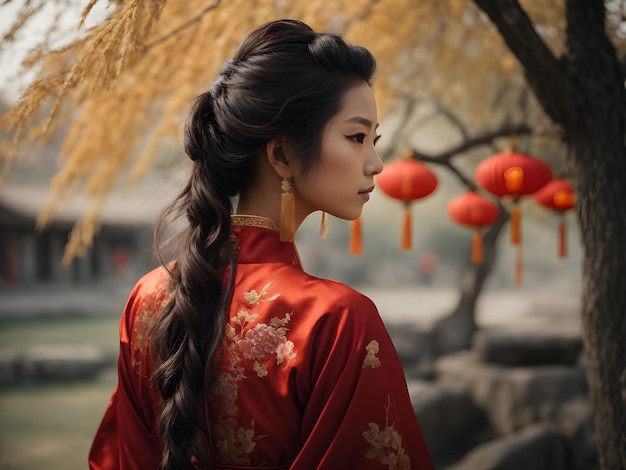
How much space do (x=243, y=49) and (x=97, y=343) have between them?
9760mm

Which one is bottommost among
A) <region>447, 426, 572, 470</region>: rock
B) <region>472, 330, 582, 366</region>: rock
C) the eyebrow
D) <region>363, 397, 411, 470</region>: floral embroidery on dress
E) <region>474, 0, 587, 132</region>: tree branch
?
<region>447, 426, 572, 470</region>: rock

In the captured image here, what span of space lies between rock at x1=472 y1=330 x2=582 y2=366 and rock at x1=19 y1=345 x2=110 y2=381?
4872 mm

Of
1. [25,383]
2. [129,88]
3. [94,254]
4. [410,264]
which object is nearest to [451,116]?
[129,88]

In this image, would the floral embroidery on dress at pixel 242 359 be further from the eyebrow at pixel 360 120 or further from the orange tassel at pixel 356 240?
the orange tassel at pixel 356 240

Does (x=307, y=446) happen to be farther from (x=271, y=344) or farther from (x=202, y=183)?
(x=202, y=183)

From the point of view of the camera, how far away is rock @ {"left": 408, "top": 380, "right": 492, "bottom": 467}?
15.6 ft

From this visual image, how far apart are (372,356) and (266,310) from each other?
17 cm

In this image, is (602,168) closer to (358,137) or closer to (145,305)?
(358,137)

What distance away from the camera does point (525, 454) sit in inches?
159

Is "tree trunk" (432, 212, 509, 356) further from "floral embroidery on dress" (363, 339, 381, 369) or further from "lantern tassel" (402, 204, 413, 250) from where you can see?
"floral embroidery on dress" (363, 339, 381, 369)

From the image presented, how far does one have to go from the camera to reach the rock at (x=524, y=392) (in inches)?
192

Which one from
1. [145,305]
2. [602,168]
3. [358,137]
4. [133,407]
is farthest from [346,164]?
[602,168]

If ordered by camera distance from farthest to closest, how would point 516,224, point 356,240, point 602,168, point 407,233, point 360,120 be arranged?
point 407,233, point 516,224, point 356,240, point 602,168, point 360,120

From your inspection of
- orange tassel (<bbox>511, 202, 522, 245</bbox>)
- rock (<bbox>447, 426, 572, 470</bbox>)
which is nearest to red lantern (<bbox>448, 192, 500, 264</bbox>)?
orange tassel (<bbox>511, 202, 522, 245</bbox>)
